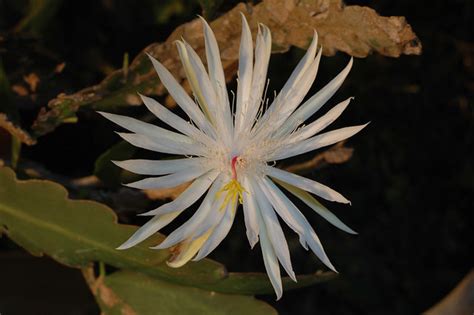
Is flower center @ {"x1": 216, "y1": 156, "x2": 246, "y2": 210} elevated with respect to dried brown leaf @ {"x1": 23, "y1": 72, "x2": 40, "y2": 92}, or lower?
lower

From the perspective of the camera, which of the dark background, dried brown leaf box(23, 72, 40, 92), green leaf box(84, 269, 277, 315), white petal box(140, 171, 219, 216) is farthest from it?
the dark background

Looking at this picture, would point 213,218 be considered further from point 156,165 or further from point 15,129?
point 15,129

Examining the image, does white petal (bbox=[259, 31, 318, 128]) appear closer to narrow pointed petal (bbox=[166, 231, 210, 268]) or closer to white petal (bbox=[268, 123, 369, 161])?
white petal (bbox=[268, 123, 369, 161])

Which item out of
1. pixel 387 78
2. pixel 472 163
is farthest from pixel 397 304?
pixel 387 78

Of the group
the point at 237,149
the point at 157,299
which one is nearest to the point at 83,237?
the point at 157,299

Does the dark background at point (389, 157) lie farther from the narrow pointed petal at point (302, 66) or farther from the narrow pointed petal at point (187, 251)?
the narrow pointed petal at point (187, 251)

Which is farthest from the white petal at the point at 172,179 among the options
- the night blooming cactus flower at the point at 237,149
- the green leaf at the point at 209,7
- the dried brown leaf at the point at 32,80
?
the dried brown leaf at the point at 32,80

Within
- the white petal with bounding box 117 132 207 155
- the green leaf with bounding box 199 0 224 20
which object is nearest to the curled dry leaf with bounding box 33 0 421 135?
the green leaf with bounding box 199 0 224 20
